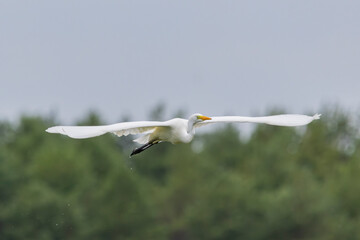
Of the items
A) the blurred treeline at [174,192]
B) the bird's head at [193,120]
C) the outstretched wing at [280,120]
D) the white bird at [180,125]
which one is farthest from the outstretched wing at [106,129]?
the blurred treeline at [174,192]

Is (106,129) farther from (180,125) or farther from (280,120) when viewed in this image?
(280,120)

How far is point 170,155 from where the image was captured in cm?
8581

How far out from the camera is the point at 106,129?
21406 millimetres

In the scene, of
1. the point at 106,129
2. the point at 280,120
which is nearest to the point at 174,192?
the point at 280,120

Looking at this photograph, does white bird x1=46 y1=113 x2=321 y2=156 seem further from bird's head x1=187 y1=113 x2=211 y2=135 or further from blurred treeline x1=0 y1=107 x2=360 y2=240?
blurred treeline x1=0 y1=107 x2=360 y2=240

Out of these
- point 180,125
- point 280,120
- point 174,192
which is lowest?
point 174,192

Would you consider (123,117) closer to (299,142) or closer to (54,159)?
(299,142)

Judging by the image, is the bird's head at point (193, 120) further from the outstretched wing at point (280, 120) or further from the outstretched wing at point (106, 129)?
the outstretched wing at point (106, 129)

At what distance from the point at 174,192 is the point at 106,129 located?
54.3 m

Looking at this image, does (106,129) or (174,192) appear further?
(174,192)

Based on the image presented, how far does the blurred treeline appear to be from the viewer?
62.0 m

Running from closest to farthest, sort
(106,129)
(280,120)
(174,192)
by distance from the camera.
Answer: (106,129), (280,120), (174,192)

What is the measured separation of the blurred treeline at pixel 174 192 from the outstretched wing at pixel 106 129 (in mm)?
35232

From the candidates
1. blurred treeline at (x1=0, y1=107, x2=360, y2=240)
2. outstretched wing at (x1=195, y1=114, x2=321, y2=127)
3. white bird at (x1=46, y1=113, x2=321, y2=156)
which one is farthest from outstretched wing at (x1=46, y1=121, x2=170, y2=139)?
blurred treeline at (x1=0, y1=107, x2=360, y2=240)
